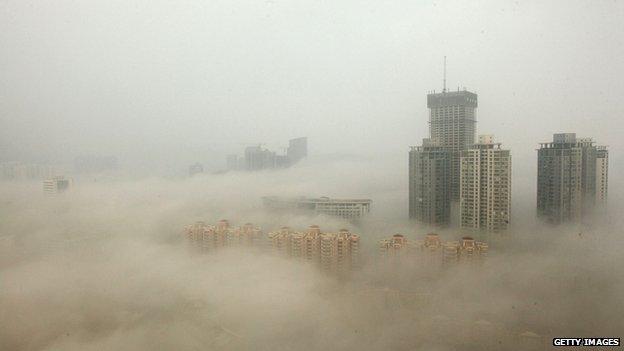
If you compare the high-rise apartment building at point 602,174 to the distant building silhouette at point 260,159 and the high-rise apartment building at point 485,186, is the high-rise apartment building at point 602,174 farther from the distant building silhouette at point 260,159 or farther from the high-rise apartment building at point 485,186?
the distant building silhouette at point 260,159

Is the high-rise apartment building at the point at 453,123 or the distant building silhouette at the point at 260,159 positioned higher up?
the high-rise apartment building at the point at 453,123

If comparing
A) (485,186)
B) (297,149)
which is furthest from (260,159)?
(485,186)

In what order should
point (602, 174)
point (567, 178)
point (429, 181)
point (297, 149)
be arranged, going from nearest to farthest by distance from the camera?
point (602, 174) → point (567, 178) → point (297, 149) → point (429, 181)

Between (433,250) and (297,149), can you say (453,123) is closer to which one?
(433,250)

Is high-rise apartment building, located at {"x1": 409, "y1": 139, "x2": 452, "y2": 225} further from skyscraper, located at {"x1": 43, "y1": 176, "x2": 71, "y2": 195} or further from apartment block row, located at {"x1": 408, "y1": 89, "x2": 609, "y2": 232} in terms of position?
skyscraper, located at {"x1": 43, "y1": 176, "x2": 71, "y2": 195}

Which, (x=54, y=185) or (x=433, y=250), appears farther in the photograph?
(x=54, y=185)

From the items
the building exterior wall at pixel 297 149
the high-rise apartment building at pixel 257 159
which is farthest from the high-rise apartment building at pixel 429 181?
the high-rise apartment building at pixel 257 159
